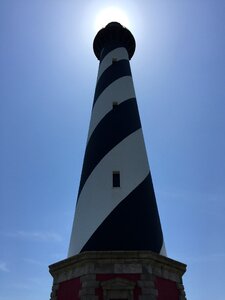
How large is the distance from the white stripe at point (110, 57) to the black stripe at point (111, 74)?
0.19 metres

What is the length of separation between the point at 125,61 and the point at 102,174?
5142 millimetres

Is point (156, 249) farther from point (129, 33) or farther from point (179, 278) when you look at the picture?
point (129, 33)

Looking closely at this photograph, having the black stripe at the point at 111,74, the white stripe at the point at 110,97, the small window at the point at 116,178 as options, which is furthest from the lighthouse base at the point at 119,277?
the black stripe at the point at 111,74

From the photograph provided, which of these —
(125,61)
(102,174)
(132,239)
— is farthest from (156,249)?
(125,61)

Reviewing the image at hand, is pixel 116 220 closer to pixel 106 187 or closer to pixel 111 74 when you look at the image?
pixel 106 187

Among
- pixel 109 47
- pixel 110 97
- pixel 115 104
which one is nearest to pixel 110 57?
pixel 109 47

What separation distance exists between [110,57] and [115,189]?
559 centimetres

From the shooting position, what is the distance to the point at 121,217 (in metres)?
7.98

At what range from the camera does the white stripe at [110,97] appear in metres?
10.2

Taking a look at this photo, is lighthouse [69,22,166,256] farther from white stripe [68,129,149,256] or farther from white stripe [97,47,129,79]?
white stripe [97,47,129,79]

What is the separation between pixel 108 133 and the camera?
31.2 feet

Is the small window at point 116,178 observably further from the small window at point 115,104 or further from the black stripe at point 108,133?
the small window at point 115,104

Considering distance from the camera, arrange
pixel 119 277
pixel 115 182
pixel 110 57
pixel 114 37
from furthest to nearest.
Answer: pixel 114 37, pixel 110 57, pixel 115 182, pixel 119 277

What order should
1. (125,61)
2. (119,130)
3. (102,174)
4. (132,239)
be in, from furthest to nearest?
1. (125,61)
2. (119,130)
3. (102,174)
4. (132,239)
